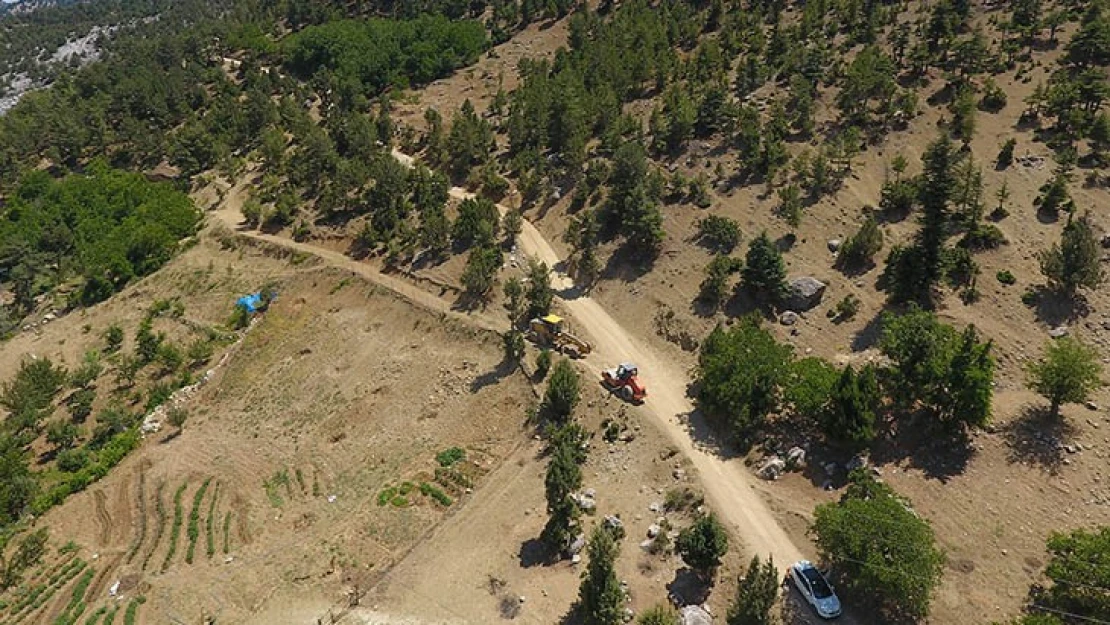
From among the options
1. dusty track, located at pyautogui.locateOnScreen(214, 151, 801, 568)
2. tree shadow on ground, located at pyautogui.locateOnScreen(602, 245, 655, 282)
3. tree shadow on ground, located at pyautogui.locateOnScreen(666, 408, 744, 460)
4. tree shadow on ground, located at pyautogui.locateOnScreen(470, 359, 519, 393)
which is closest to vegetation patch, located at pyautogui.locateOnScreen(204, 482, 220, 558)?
tree shadow on ground, located at pyautogui.locateOnScreen(470, 359, 519, 393)

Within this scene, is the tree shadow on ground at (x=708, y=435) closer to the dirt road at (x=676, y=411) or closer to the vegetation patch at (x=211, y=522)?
the dirt road at (x=676, y=411)

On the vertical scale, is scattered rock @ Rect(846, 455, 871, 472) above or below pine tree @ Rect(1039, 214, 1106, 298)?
below

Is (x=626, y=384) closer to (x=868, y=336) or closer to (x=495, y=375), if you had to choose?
(x=495, y=375)

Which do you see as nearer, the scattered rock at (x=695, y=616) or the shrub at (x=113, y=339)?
the scattered rock at (x=695, y=616)

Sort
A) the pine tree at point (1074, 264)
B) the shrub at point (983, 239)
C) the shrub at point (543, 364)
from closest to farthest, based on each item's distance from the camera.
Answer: the pine tree at point (1074, 264) → the shrub at point (543, 364) → the shrub at point (983, 239)

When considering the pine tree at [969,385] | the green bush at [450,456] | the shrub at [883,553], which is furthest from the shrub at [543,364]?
the pine tree at [969,385]

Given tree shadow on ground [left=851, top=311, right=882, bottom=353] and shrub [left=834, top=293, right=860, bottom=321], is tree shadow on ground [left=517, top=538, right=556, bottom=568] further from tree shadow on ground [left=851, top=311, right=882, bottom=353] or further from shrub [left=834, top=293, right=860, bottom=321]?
shrub [left=834, top=293, right=860, bottom=321]
